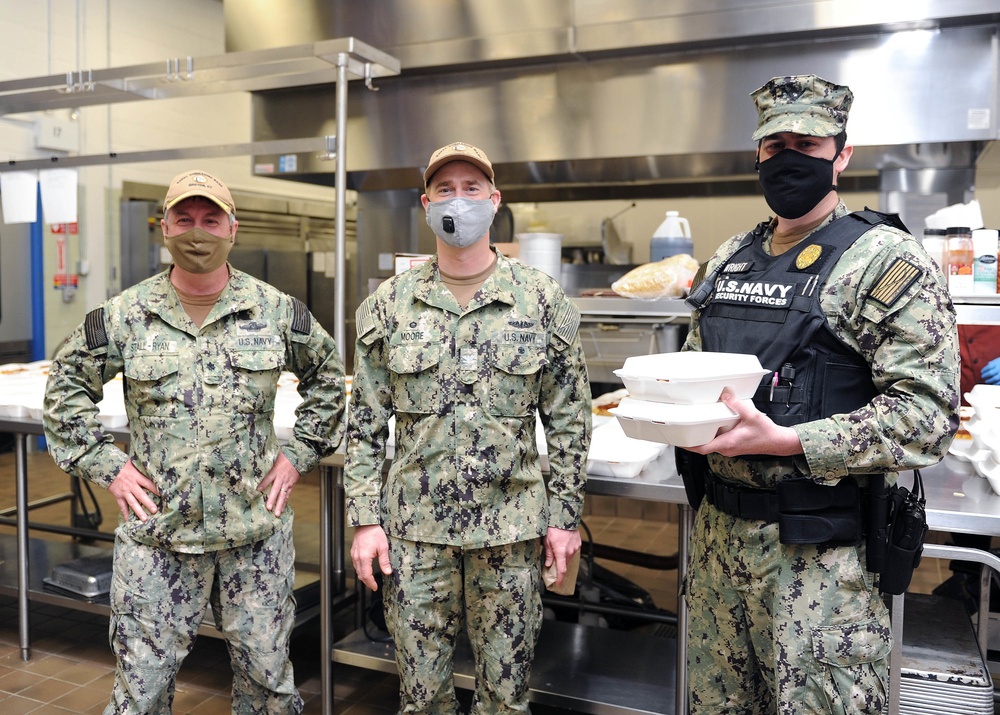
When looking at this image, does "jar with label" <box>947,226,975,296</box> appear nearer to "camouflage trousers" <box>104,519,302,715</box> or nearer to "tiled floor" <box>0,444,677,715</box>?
"tiled floor" <box>0,444,677,715</box>

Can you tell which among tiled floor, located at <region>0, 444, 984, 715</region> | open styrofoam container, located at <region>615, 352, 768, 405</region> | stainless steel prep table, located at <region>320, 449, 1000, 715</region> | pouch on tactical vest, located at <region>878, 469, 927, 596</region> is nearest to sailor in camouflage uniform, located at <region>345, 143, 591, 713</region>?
stainless steel prep table, located at <region>320, 449, 1000, 715</region>

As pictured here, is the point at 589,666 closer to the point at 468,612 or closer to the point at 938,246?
the point at 468,612

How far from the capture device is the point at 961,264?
2.47 metres

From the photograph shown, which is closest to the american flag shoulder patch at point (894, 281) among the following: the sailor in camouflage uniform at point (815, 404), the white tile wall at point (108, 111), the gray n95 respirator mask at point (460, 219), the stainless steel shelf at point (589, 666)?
the sailor in camouflage uniform at point (815, 404)

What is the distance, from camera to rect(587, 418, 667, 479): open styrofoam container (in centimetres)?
236

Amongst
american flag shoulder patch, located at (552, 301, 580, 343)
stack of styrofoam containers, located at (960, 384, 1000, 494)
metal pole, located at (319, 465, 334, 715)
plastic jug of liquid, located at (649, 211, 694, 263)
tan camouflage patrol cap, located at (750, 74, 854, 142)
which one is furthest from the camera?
plastic jug of liquid, located at (649, 211, 694, 263)

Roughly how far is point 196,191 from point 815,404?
1.50 m

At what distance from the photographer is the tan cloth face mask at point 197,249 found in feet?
6.91

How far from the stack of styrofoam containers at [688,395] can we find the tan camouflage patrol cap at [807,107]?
43cm

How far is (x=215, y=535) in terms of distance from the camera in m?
2.13

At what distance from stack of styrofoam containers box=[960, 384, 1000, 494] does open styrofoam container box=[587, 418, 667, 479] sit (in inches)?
33.5

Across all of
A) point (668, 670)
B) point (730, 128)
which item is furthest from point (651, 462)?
point (730, 128)

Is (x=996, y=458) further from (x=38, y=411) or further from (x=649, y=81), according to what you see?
(x=38, y=411)

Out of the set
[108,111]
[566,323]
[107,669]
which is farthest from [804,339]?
[108,111]
